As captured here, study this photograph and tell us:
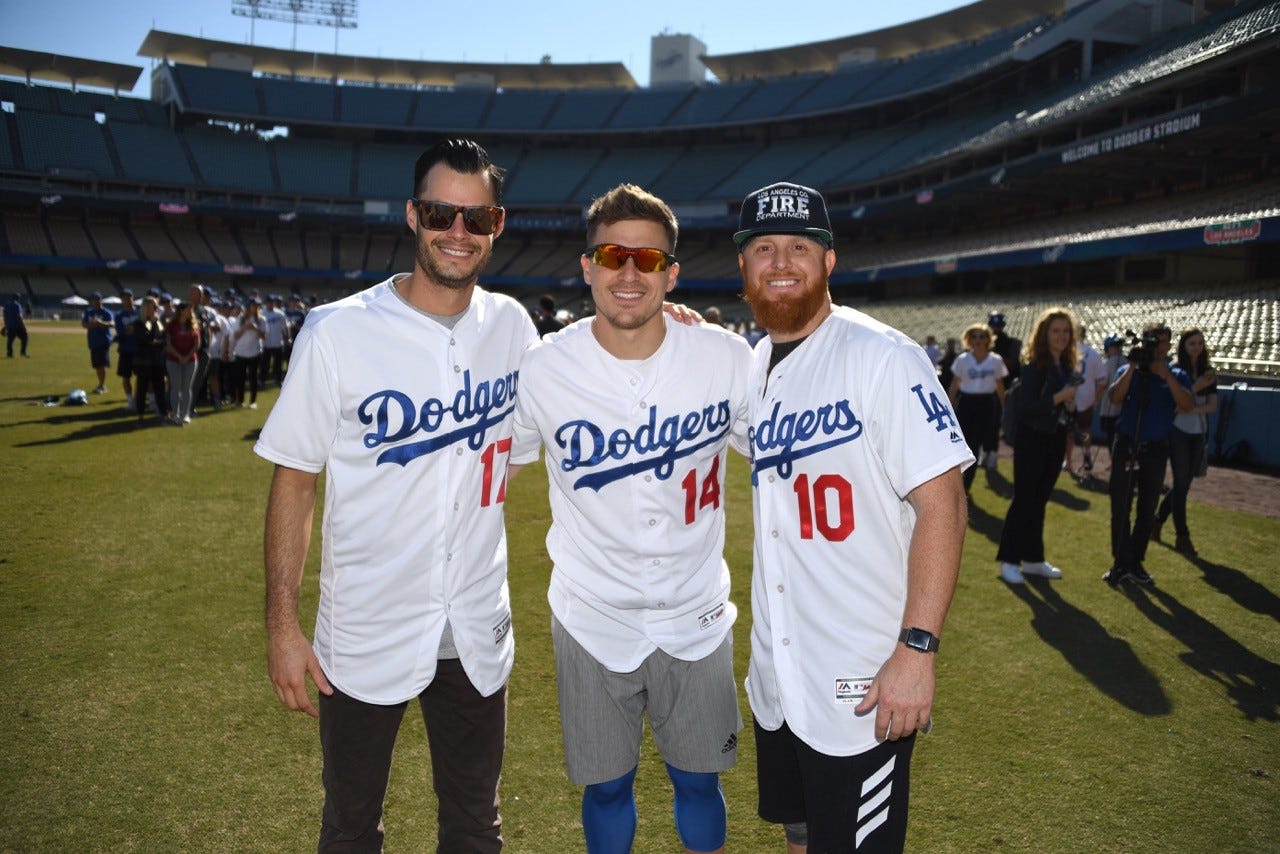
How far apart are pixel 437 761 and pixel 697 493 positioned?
1326 mm

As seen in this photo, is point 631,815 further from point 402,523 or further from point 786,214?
point 786,214

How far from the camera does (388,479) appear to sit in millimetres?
2596

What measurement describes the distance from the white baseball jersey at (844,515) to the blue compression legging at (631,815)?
570mm

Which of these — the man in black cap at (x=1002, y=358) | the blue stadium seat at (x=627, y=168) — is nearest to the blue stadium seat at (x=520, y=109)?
the blue stadium seat at (x=627, y=168)

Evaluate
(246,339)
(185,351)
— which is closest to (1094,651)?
(185,351)

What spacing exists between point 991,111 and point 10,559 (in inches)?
1728

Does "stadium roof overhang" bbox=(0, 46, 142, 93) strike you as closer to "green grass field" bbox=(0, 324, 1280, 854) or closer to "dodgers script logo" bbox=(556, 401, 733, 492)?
"green grass field" bbox=(0, 324, 1280, 854)

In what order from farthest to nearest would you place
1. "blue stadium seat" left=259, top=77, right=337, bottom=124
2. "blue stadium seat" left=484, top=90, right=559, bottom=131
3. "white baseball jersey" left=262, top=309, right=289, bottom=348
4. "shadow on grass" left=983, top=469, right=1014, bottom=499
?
1. "blue stadium seat" left=484, top=90, right=559, bottom=131
2. "blue stadium seat" left=259, top=77, right=337, bottom=124
3. "white baseball jersey" left=262, top=309, right=289, bottom=348
4. "shadow on grass" left=983, top=469, right=1014, bottom=499

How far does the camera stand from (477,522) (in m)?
2.75

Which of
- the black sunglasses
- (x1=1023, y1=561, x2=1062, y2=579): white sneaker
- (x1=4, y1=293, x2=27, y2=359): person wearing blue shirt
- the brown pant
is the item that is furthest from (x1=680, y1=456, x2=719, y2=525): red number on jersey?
(x1=4, y1=293, x2=27, y2=359): person wearing blue shirt

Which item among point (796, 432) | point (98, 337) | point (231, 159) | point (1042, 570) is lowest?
point (1042, 570)

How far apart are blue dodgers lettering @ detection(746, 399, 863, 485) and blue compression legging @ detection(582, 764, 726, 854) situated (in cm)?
113

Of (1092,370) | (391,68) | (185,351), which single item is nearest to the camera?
(1092,370)

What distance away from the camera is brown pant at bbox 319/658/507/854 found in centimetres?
256
